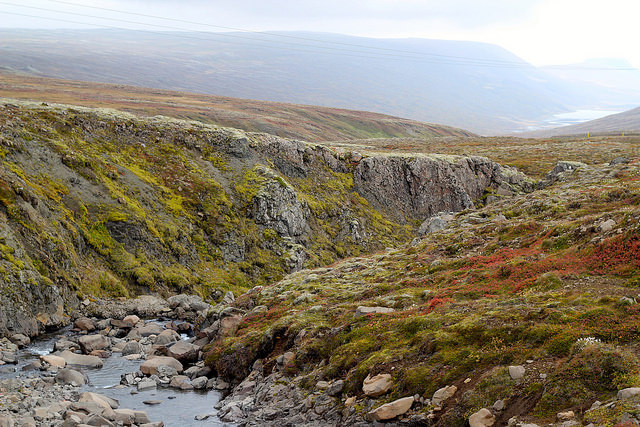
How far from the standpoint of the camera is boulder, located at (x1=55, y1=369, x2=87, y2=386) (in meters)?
28.5

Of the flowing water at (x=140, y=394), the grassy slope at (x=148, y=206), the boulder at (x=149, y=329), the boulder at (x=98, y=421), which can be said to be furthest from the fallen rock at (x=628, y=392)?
the grassy slope at (x=148, y=206)

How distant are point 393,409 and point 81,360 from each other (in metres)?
22.5

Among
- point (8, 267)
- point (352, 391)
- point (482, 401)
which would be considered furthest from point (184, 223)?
point (482, 401)

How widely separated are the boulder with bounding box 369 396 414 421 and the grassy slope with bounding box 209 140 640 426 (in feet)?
2.60

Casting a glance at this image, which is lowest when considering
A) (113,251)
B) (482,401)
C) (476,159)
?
(113,251)

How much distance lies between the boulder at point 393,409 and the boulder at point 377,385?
1538 millimetres

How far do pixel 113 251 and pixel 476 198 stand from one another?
55594mm

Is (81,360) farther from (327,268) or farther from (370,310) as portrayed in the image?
(327,268)

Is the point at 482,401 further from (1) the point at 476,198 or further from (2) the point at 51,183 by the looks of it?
(1) the point at 476,198

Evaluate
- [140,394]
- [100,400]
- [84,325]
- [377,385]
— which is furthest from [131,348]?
[377,385]

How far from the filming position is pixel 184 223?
54.9 metres

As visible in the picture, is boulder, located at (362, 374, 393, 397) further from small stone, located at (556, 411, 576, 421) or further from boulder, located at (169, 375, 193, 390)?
boulder, located at (169, 375, 193, 390)

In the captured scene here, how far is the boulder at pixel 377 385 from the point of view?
69.2ft

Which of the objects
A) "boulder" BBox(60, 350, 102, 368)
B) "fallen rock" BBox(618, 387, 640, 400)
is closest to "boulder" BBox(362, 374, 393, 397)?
"fallen rock" BBox(618, 387, 640, 400)
